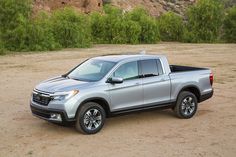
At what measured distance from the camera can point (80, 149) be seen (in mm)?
8359

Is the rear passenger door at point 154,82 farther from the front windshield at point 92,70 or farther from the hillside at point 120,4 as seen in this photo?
the hillside at point 120,4

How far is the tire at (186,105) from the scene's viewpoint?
35.9 ft

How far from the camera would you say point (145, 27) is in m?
42.4

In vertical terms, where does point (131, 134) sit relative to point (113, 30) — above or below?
below

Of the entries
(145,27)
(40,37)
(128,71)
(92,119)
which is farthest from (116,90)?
(145,27)

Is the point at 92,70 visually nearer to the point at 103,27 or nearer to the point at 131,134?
the point at 131,134

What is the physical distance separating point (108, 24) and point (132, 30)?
2251mm

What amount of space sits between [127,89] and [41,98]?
1885 millimetres

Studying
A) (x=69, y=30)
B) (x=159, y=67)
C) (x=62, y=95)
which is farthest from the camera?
(x=69, y=30)

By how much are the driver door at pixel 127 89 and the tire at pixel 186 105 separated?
1189mm

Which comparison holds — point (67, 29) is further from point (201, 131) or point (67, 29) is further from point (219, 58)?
point (201, 131)

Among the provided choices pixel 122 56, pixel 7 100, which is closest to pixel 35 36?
pixel 7 100

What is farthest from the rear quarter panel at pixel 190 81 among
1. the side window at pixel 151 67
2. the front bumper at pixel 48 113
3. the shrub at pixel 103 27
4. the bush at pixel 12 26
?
the shrub at pixel 103 27

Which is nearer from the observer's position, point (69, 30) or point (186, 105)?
point (186, 105)
